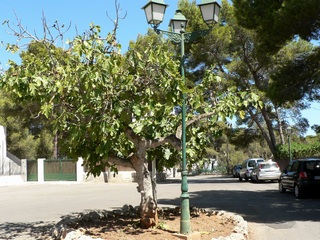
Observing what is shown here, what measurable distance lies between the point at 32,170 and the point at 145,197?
29.4 metres

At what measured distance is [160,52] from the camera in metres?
7.46

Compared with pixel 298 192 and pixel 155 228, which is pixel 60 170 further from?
pixel 155 228

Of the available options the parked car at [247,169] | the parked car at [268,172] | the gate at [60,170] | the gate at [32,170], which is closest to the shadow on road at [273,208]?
the parked car at [268,172]

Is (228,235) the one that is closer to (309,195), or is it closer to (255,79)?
(309,195)

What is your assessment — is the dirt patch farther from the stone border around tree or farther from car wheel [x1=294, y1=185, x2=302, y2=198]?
car wheel [x1=294, y1=185, x2=302, y2=198]

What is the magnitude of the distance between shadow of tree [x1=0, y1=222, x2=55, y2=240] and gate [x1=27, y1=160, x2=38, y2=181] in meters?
25.6

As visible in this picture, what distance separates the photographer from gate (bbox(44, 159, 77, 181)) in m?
33.5

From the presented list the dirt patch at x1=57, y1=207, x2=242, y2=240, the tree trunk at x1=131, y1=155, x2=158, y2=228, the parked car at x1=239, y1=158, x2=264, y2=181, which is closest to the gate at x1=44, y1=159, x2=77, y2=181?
the parked car at x1=239, y1=158, x2=264, y2=181

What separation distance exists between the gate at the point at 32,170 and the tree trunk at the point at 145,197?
28.6 m

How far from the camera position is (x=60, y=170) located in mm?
34000

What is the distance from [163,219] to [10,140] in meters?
35.0

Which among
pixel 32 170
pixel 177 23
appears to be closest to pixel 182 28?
pixel 177 23

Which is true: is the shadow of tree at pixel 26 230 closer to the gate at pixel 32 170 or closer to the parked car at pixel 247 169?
the parked car at pixel 247 169

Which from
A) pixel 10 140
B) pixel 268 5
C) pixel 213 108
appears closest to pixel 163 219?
pixel 213 108
